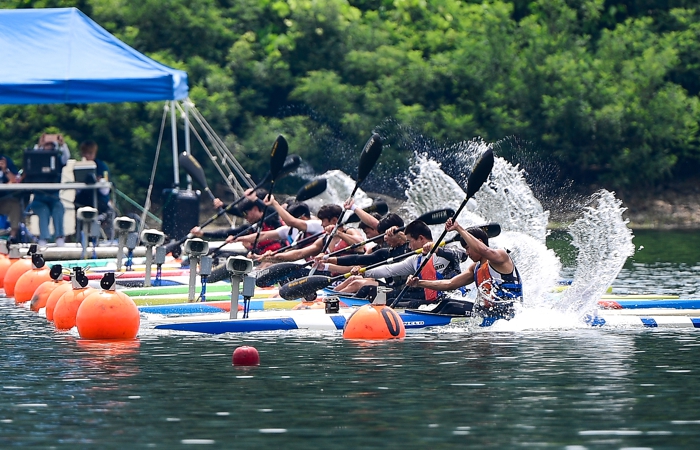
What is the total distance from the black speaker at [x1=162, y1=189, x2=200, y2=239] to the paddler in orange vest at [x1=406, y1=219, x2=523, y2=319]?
31.6ft

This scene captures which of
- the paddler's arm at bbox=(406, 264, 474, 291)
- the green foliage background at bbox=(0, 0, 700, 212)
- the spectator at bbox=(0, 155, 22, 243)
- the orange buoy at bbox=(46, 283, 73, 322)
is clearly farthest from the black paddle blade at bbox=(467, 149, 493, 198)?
the green foliage background at bbox=(0, 0, 700, 212)

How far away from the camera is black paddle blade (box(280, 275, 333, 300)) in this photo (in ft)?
47.8

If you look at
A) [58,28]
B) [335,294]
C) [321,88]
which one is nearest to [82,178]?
[58,28]

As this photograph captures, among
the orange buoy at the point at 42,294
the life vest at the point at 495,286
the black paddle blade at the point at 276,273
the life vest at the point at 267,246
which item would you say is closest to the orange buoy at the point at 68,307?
the orange buoy at the point at 42,294

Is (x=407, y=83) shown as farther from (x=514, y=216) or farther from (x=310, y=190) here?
(x=310, y=190)

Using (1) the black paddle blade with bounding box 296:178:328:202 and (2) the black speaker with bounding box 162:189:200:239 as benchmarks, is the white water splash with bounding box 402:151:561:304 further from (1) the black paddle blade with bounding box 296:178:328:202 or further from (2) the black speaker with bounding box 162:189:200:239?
(2) the black speaker with bounding box 162:189:200:239

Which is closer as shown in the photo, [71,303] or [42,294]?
[71,303]

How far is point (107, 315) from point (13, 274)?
588cm

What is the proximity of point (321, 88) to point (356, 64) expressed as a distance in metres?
1.31

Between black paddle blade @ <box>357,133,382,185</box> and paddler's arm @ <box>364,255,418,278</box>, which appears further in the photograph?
black paddle blade @ <box>357,133,382,185</box>

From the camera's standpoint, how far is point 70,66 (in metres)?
20.5

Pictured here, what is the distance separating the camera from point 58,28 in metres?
21.3

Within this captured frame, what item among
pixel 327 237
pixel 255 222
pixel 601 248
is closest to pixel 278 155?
pixel 255 222

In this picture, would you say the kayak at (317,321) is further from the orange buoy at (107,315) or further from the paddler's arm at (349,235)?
the paddler's arm at (349,235)
